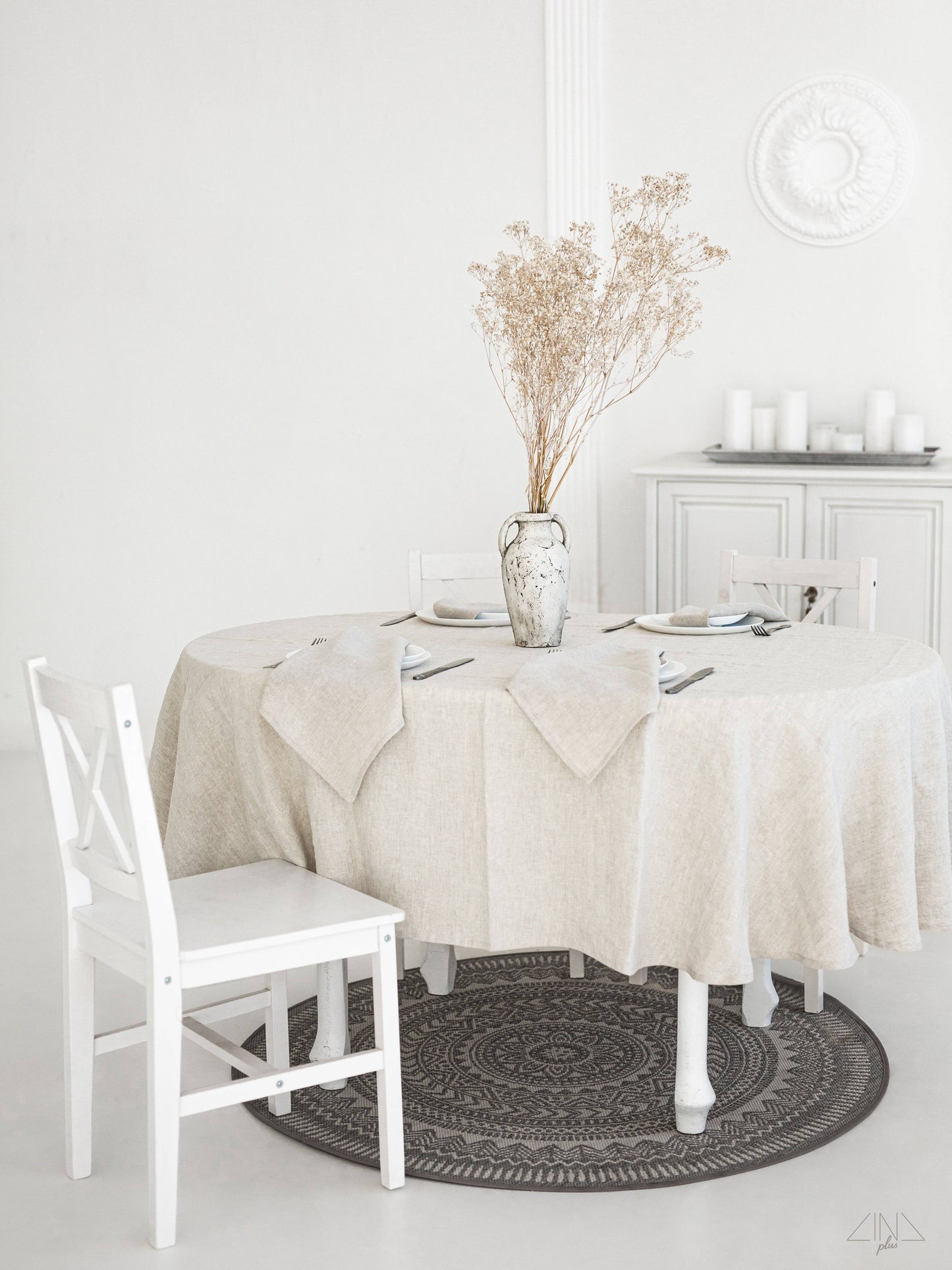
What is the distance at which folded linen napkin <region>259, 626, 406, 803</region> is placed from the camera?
2.15 m

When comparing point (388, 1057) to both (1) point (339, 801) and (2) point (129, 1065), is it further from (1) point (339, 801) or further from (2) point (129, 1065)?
(2) point (129, 1065)

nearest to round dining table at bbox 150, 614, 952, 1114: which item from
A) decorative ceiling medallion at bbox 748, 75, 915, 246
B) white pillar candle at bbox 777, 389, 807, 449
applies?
white pillar candle at bbox 777, 389, 807, 449

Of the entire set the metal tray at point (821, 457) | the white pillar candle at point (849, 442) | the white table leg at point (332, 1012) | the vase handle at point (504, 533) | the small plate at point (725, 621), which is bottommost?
the white table leg at point (332, 1012)

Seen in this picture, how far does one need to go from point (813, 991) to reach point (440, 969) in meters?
0.75

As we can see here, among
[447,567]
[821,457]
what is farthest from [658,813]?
[821,457]

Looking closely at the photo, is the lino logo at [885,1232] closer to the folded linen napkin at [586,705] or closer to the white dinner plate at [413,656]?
the folded linen napkin at [586,705]

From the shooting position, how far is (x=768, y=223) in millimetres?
4152

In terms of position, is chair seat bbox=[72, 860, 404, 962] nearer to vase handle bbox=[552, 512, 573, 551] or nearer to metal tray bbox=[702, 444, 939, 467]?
vase handle bbox=[552, 512, 573, 551]

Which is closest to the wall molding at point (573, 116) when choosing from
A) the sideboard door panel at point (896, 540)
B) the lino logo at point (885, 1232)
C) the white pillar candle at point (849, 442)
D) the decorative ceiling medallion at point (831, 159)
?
the decorative ceiling medallion at point (831, 159)

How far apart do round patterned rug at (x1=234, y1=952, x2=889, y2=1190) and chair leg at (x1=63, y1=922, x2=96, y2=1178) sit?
1.07 ft

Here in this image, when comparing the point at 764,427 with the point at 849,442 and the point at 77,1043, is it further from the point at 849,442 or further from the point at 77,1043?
the point at 77,1043

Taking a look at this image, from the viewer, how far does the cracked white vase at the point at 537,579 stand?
2475 mm

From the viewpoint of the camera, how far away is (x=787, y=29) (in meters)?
4.03

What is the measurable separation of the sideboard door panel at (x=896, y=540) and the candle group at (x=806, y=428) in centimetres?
18
